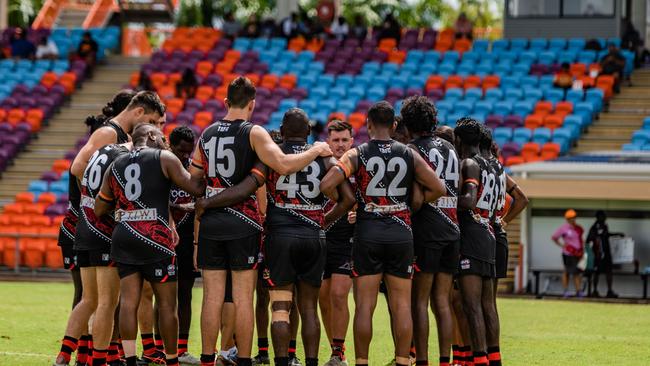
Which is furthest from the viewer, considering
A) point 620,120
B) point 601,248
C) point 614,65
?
point 614,65

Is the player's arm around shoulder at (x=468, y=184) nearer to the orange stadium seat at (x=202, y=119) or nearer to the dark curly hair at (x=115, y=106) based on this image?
the dark curly hair at (x=115, y=106)

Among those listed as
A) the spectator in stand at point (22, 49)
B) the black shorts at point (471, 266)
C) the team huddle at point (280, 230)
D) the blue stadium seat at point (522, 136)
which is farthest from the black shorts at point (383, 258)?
the spectator in stand at point (22, 49)

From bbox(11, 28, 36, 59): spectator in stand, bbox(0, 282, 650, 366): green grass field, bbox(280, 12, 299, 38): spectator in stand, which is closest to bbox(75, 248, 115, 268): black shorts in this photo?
bbox(0, 282, 650, 366): green grass field

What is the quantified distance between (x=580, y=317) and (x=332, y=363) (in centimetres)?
774

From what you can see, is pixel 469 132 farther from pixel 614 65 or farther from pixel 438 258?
pixel 614 65

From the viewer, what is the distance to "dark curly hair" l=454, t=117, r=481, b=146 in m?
11.7

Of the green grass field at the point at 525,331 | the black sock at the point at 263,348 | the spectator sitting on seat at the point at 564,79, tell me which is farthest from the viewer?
the spectator sitting on seat at the point at 564,79

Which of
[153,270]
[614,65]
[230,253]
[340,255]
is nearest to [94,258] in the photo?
[153,270]

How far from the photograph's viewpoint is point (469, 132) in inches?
462

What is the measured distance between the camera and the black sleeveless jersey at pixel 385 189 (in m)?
10.8

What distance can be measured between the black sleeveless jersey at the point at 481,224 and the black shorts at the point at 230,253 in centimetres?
199

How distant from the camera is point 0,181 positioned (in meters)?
31.2


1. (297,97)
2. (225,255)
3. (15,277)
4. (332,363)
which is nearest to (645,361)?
(332,363)

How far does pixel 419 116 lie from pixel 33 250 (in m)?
16.8
